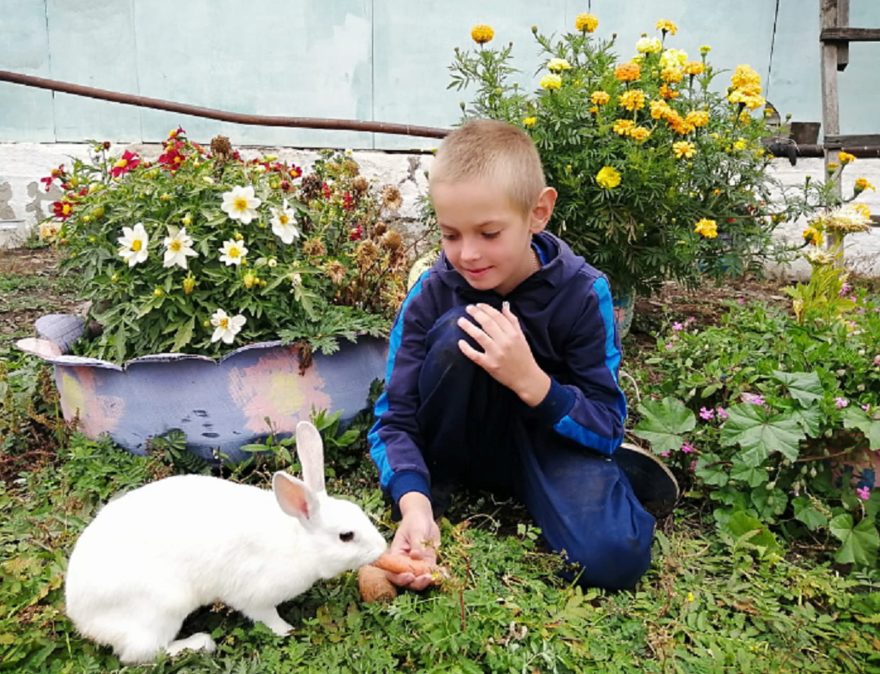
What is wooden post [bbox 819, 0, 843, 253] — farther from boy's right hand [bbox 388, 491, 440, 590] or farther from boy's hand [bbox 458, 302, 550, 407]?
boy's right hand [bbox 388, 491, 440, 590]

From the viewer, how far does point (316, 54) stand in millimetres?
5645

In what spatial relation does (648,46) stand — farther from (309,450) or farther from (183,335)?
(309,450)

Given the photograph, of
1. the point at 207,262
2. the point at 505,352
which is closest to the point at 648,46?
the point at 505,352

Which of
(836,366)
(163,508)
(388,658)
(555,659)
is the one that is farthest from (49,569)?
(836,366)

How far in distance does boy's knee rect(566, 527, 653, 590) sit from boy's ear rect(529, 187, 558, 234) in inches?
35.2

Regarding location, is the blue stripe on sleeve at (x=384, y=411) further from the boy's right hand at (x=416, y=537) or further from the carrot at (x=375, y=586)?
the carrot at (x=375, y=586)

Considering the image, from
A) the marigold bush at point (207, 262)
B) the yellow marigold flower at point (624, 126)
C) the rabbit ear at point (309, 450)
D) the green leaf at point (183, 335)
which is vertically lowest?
the rabbit ear at point (309, 450)

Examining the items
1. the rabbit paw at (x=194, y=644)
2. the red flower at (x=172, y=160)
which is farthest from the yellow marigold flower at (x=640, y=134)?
the rabbit paw at (x=194, y=644)

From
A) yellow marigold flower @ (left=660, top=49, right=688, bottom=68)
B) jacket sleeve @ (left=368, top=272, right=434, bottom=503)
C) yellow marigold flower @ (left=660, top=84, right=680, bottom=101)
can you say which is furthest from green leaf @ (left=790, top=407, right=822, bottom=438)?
yellow marigold flower @ (left=660, top=49, right=688, bottom=68)

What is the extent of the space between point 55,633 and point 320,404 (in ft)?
3.58

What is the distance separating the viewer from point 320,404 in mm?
2641

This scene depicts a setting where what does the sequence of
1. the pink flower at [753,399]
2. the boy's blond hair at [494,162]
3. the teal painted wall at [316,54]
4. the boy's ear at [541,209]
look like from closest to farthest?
the boy's blond hair at [494,162], the boy's ear at [541,209], the pink flower at [753,399], the teal painted wall at [316,54]

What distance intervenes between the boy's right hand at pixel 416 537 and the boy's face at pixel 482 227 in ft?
2.08

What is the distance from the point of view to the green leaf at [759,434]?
2.28 m
